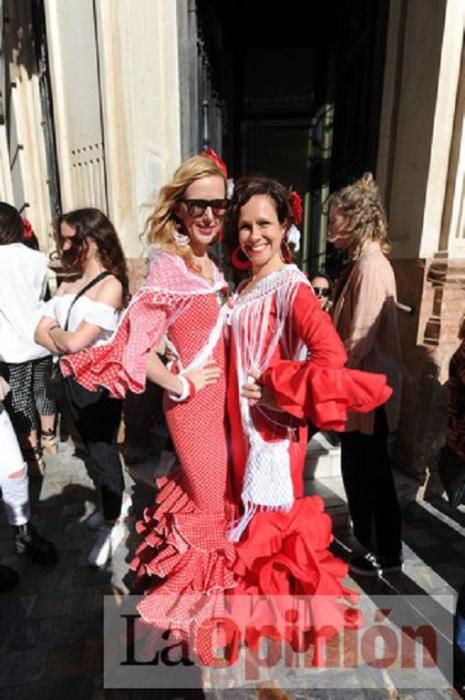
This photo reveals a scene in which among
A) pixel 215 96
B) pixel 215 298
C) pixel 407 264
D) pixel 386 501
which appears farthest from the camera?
pixel 215 96

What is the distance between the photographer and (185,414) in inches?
62.0

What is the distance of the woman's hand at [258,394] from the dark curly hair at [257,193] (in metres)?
0.54

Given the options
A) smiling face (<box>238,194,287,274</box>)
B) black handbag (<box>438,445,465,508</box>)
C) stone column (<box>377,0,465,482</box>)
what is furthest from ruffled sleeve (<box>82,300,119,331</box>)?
stone column (<box>377,0,465,482</box>)

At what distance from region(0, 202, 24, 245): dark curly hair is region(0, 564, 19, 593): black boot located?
6.99 feet

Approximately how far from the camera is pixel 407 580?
Answer: 245cm

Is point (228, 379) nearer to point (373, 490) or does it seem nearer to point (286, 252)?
point (286, 252)

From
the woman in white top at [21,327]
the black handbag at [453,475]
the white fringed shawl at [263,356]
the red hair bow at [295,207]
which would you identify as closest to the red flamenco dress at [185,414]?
the white fringed shawl at [263,356]

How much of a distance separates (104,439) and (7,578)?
890mm

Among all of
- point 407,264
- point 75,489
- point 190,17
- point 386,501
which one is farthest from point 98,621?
point 190,17

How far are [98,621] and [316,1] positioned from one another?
6.69 m

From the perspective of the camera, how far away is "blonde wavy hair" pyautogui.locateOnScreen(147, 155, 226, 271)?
153cm

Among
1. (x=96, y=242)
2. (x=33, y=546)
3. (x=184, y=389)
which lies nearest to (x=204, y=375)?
(x=184, y=389)

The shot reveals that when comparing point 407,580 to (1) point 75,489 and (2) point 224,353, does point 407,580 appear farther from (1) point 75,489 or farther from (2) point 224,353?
(1) point 75,489

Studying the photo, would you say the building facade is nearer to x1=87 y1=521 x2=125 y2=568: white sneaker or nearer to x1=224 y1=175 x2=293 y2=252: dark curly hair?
x1=224 y1=175 x2=293 y2=252: dark curly hair
